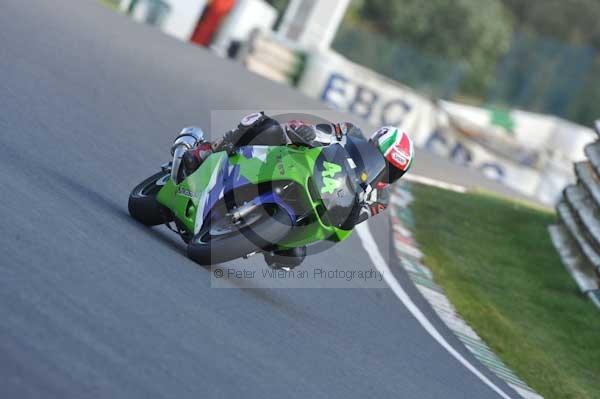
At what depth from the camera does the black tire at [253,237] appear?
812 cm

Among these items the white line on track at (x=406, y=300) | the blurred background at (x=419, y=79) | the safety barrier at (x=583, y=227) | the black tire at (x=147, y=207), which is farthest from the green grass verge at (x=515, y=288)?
the blurred background at (x=419, y=79)

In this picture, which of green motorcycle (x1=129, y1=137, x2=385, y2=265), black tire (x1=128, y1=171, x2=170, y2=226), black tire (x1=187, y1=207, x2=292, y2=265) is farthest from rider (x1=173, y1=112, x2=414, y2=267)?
black tire (x1=128, y1=171, x2=170, y2=226)

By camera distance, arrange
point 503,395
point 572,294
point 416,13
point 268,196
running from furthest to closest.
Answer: point 416,13 → point 572,294 → point 503,395 → point 268,196

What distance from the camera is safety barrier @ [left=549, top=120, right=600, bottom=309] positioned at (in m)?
14.1

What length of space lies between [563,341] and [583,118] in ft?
127

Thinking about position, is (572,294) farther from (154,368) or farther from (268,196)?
(154,368)

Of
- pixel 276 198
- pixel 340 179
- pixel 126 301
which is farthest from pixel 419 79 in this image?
pixel 126 301

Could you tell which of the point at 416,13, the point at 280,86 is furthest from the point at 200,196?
the point at 416,13

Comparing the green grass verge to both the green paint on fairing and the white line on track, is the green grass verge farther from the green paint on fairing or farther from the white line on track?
the green paint on fairing

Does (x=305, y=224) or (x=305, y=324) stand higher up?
(x=305, y=224)

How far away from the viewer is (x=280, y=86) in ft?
87.0

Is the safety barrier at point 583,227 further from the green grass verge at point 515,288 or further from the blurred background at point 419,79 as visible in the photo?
the blurred background at point 419,79

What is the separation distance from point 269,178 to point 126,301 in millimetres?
2081

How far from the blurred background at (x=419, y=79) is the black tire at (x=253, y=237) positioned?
20.5 meters
